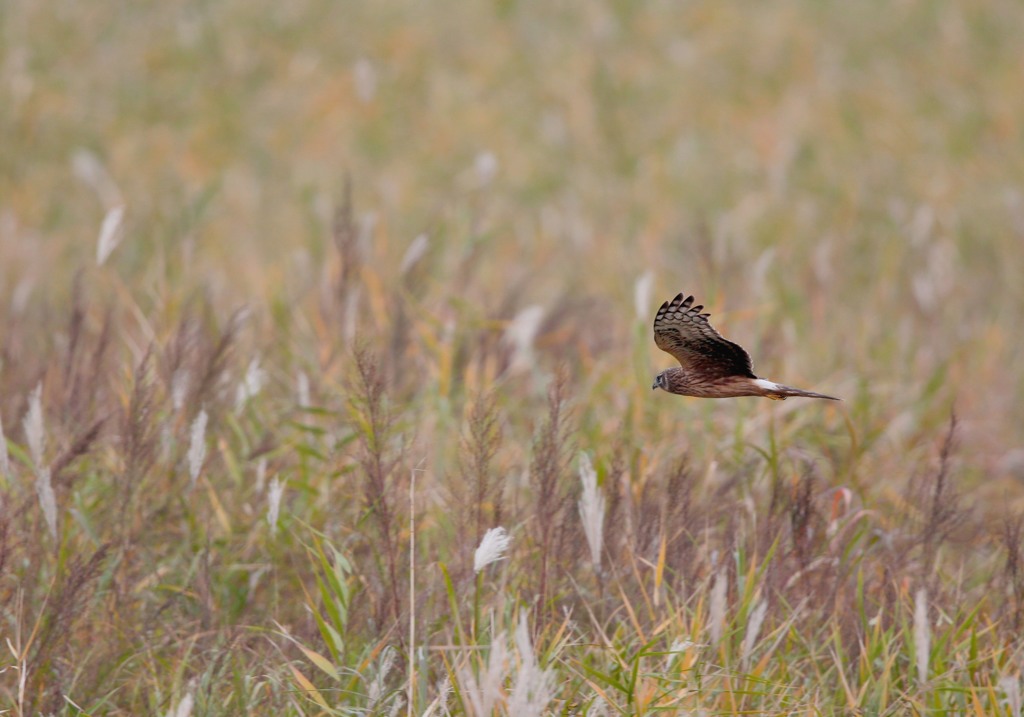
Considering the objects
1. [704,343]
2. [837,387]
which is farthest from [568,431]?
[837,387]

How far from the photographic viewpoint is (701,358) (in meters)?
2.08

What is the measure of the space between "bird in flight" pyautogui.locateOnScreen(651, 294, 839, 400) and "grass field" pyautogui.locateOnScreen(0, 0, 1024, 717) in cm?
45

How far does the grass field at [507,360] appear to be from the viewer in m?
2.62

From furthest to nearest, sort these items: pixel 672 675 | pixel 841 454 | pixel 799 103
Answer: pixel 799 103 < pixel 841 454 < pixel 672 675

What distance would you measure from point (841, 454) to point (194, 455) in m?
2.23

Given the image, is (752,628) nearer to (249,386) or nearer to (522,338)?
(249,386)

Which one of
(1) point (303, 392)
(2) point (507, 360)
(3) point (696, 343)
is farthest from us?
(2) point (507, 360)

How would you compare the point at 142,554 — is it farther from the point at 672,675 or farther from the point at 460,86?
the point at 460,86

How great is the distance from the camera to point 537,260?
643 centimetres

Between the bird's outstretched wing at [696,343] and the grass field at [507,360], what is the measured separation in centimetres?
47

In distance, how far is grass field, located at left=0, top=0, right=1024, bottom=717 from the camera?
262 cm

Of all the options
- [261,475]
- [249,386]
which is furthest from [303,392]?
[261,475]

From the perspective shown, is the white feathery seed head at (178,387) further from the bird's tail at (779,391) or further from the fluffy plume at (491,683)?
the bird's tail at (779,391)

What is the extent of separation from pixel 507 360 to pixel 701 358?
2213 mm
